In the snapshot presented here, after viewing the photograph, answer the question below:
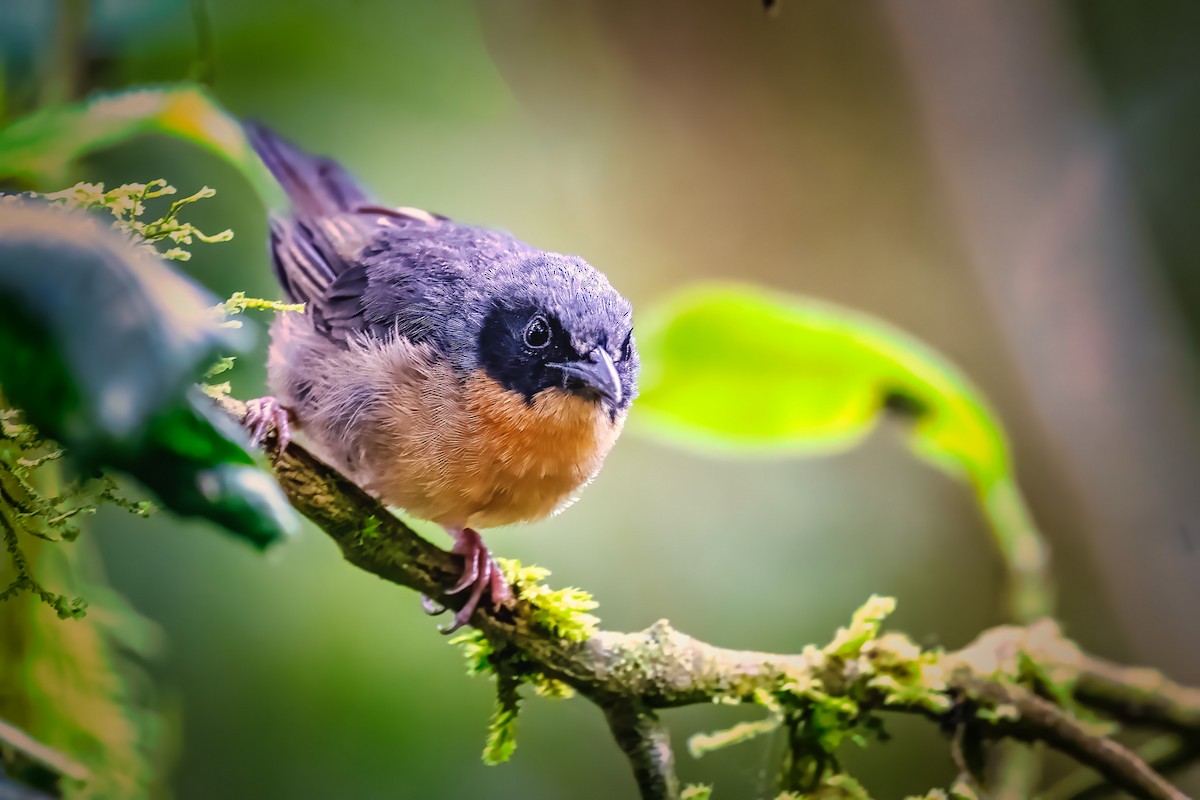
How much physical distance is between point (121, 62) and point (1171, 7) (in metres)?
2.47

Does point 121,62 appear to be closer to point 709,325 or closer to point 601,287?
point 601,287

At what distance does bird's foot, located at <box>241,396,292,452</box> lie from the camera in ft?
4.24

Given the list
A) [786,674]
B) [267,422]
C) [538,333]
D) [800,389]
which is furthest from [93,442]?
[800,389]

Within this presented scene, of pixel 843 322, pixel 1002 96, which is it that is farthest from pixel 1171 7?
pixel 843 322

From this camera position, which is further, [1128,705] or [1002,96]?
[1002,96]

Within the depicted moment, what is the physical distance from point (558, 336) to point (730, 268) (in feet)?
3.00

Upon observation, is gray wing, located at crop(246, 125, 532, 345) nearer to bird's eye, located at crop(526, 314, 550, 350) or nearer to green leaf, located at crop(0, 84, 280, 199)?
green leaf, located at crop(0, 84, 280, 199)

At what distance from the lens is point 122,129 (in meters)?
1.49

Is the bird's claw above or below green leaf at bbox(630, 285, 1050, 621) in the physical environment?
below

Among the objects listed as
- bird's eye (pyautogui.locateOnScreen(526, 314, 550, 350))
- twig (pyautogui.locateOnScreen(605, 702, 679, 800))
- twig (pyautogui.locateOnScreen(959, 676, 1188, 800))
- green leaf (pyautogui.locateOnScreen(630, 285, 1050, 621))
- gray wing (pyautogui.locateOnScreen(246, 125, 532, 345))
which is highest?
A: green leaf (pyautogui.locateOnScreen(630, 285, 1050, 621))

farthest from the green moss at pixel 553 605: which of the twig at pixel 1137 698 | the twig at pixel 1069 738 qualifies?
the twig at pixel 1137 698

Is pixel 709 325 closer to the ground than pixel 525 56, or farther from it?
closer to the ground

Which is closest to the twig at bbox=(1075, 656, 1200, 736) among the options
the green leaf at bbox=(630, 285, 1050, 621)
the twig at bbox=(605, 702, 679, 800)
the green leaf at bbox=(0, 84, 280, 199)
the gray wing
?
the green leaf at bbox=(630, 285, 1050, 621)

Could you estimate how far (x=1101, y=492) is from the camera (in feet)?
7.63
